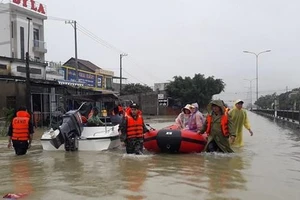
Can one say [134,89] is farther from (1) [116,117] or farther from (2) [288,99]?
(1) [116,117]

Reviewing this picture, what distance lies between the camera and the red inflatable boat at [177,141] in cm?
1085

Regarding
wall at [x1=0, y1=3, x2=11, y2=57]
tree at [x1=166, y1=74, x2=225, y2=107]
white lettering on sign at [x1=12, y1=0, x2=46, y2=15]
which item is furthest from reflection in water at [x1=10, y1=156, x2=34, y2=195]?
tree at [x1=166, y1=74, x2=225, y2=107]

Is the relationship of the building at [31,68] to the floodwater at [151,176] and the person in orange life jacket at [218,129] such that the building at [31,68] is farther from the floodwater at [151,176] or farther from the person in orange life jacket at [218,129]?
the person in orange life jacket at [218,129]

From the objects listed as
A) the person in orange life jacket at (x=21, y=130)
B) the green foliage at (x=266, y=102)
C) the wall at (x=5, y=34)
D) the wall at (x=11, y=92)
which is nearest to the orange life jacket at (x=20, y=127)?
the person in orange life jacket at (x=21, y=130)

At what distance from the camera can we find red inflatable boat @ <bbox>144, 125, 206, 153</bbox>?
10852 mm

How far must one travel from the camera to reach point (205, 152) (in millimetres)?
10508

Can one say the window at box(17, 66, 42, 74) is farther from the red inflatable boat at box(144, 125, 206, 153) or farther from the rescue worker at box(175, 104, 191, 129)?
the red inflatable boat at box(144, 125, 206, 153)

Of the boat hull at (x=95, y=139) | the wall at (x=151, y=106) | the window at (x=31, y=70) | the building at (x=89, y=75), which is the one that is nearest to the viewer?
the boat hull at (x=95, y=139)

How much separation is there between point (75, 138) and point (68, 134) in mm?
278

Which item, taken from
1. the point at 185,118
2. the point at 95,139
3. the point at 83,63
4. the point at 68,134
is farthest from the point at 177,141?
the point at 83,63

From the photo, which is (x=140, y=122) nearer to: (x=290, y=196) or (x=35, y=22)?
(x=290, y=196)

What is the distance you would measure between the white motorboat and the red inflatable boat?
1.70m

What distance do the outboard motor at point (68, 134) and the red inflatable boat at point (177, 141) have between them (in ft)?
8.10

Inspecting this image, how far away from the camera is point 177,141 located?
428 inches
